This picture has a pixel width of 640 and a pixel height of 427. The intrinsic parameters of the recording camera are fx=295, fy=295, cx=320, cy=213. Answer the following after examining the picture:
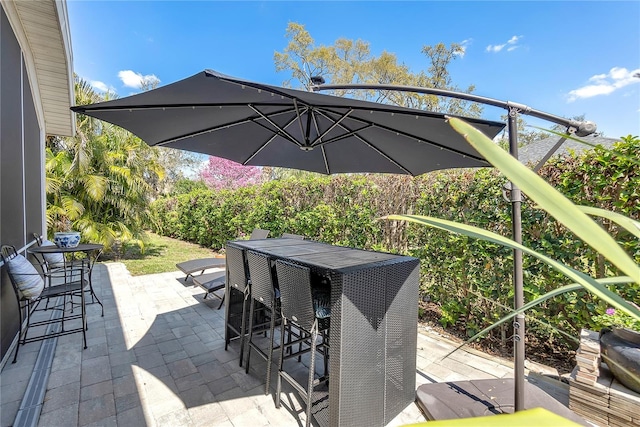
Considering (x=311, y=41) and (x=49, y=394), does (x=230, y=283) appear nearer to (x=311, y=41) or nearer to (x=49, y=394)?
(x=49, y=394)

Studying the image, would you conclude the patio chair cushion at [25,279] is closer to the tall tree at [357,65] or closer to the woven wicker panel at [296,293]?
the woven wicker panel at [296,293]

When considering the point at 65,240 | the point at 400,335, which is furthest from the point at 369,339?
the point at 65,240

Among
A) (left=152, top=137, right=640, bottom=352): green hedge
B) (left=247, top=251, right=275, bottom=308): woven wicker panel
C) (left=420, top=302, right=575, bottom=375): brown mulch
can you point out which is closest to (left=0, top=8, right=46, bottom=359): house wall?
(left=247, top=251, right=275, bottom=308): woven wicker panel

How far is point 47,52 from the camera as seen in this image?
14.9 feet

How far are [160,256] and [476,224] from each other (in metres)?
8.21

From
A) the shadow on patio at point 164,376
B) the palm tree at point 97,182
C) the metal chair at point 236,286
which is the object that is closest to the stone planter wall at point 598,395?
the shadow on patio at point 164,376

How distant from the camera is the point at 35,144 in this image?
4.94m

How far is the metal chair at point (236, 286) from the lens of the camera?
2906 mm

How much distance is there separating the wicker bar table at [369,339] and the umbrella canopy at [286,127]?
3.54 feet

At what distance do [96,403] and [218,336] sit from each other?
1354 mm

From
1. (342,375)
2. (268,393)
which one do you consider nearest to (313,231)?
(268,393)

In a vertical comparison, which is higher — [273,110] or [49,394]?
[273,110]

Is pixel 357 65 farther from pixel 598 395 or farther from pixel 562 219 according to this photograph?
pixel 562 219

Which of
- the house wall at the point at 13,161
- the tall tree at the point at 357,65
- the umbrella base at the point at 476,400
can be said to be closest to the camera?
the umbrella base at the point at 476,400
